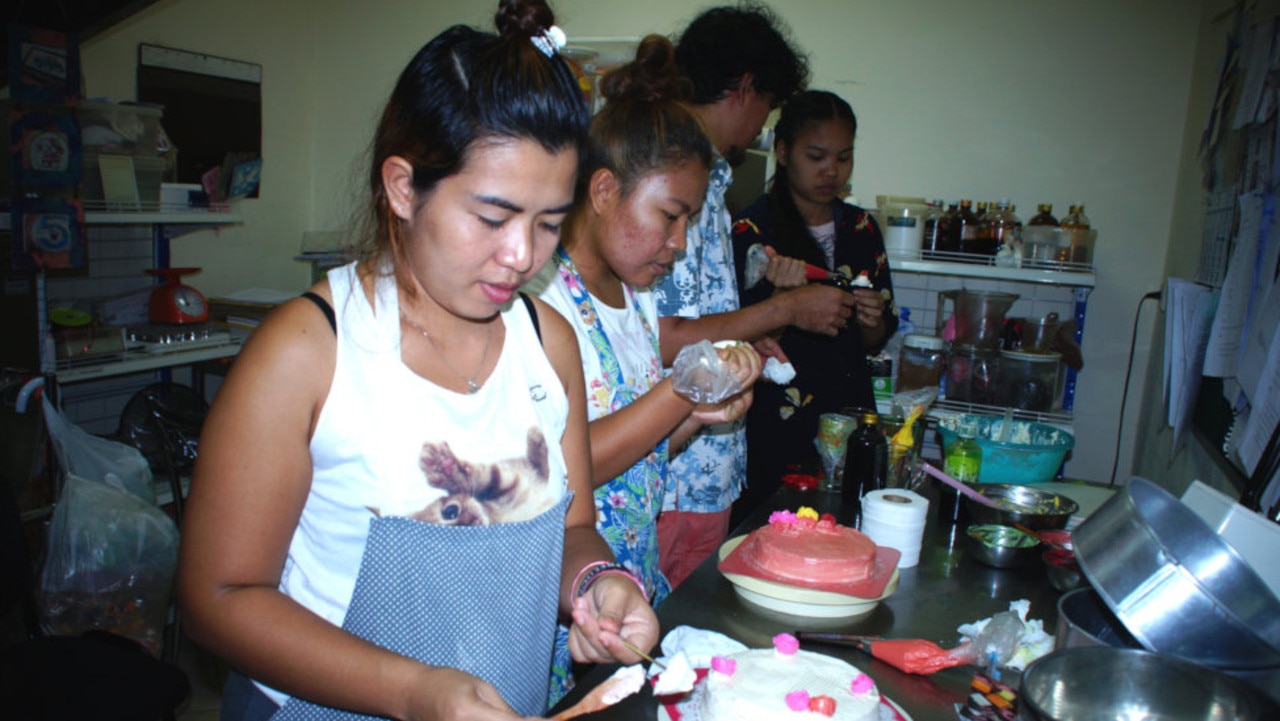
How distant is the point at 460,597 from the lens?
1.18 meters

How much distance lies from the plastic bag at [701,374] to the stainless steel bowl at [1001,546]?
0.65m

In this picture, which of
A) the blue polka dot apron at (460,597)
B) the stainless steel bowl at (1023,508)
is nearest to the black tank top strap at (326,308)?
the blue polka dot apron at (460,597)

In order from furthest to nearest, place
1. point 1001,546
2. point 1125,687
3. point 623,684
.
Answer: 1. point 1001,546
2. point 623,684
3. point 1125,687

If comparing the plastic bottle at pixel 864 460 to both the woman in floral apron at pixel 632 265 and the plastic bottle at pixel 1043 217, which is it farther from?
the plastic bottle at pixel 1043 217

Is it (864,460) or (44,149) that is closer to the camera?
(864,460)

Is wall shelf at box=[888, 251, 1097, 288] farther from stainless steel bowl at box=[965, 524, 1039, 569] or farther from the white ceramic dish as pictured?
the white ceramic dish

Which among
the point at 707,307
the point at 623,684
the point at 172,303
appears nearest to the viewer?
the point at 623,684

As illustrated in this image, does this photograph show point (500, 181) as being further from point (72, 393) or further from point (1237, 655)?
point (72, 393)

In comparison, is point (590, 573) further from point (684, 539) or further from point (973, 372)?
point (973, 372)

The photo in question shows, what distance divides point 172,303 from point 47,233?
63 centimetres

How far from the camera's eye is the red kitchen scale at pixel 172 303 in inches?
138

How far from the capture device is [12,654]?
6.92 feet

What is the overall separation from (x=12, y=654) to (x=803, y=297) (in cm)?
228

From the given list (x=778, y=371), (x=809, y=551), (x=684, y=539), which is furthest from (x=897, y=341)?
(x=809, y=551)
